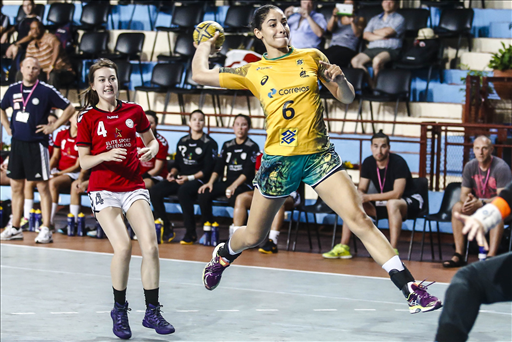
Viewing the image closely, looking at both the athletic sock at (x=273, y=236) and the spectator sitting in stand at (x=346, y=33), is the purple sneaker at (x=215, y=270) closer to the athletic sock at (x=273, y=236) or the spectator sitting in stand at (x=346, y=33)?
the athletic sock at (x=273, y=236)

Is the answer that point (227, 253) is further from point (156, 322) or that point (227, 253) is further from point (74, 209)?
point (74, 209)

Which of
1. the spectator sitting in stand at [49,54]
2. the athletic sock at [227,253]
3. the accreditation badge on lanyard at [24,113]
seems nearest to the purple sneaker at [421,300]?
the athletic sock at [227,253]

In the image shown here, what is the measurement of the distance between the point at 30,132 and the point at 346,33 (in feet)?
17.8

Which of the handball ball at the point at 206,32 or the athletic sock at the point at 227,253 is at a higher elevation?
the handball ball at the point at 206,32

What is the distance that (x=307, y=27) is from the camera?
10797mm

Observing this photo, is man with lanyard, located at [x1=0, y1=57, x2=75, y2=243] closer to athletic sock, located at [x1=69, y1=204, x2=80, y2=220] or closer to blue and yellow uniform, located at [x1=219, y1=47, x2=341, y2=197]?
athletic sock, located at [x1=69, y1=204, x2=80, y2=220]

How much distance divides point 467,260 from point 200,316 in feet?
11.9

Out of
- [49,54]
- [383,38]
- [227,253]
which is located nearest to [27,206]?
[49,54]

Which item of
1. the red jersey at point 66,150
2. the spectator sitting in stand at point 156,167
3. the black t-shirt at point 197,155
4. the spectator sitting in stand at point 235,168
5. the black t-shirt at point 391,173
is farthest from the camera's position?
the red jersey at point 66,150

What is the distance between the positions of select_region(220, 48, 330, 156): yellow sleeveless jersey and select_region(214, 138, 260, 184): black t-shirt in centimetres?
425

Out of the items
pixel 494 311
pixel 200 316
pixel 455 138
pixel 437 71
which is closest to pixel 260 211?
pixel 200 316

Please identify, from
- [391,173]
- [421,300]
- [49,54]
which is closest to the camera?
[421,300]

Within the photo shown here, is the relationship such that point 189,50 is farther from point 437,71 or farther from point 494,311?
point 494,311

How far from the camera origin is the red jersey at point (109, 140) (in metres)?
4.33
